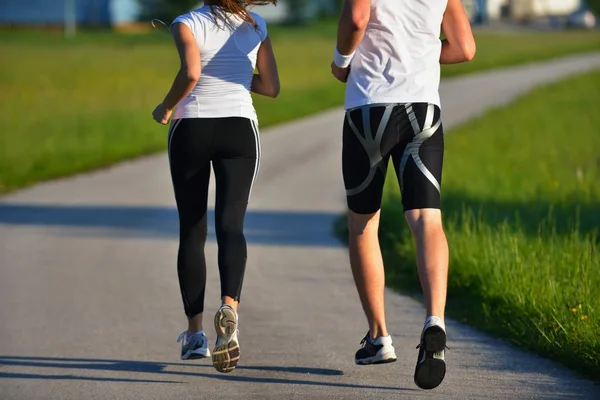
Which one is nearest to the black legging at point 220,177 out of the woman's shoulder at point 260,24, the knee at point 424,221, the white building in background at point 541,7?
the woman's shoulder at point 260,24

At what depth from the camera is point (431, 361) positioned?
4984 millimetres

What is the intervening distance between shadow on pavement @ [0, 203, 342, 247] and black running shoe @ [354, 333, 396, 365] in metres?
4.43

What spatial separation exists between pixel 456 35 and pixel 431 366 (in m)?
1.42

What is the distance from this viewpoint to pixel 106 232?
424 inches

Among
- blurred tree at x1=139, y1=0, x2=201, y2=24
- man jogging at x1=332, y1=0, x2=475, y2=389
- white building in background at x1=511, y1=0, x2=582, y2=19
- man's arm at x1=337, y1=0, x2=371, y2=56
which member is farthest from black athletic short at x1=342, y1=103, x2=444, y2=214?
white building in background at x1=511, y1=0, x2=582, y2=19

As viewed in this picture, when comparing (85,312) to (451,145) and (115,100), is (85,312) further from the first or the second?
(115,100)

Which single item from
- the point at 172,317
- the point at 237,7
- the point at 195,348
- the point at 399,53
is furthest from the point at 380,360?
the point at 172,317

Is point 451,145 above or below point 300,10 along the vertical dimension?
above

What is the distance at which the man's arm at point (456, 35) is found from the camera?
17.8 ft

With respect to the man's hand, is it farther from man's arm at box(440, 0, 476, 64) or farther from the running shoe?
the running shoe

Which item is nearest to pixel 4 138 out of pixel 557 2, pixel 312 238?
pixel 312 238

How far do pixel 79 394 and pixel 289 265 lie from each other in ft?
12.4

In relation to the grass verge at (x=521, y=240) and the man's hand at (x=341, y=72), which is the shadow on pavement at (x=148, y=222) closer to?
the grass verge at (x=521, y=240)

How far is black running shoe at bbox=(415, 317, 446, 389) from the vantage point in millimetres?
4973
